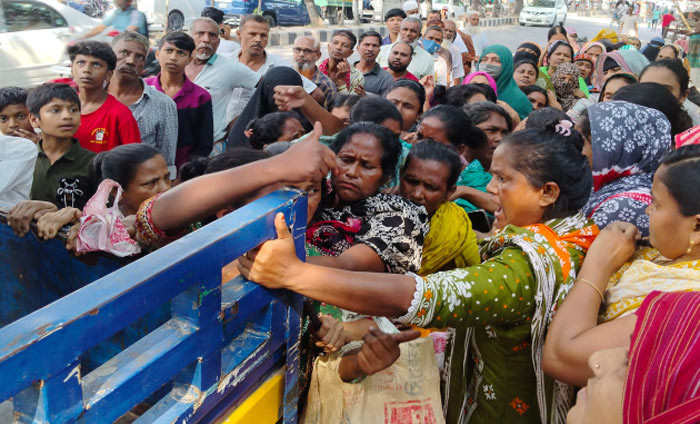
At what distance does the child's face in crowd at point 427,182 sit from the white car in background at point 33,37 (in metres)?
6.71

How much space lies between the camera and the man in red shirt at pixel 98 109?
10.6ft

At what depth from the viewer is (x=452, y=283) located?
1.46 meters

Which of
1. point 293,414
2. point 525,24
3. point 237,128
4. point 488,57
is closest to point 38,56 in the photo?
point 237,128

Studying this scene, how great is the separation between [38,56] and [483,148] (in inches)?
259

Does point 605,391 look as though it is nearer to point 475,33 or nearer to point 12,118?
point 12,118

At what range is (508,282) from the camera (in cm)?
150

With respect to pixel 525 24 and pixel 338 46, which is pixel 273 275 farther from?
pixel 525 24

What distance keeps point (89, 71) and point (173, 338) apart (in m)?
2.76

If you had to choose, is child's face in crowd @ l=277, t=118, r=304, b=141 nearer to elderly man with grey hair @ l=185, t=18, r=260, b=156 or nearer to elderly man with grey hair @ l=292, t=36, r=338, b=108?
elderly man with grey hair @ l=185, t=18, r=260, b=156

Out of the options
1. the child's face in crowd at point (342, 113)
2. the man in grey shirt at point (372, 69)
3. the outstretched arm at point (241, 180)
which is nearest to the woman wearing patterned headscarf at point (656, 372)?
the outstretched arm at point (241, 180)

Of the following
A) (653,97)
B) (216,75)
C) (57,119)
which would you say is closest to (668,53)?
(653,97)

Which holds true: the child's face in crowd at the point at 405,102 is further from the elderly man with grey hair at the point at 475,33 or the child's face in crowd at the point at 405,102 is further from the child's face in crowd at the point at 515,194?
the elderly man with grey hair at the point at 475,33

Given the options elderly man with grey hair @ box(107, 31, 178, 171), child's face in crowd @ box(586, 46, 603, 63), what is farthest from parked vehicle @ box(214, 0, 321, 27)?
elderly man with grey hair @ box(107, 31, 178, 171)

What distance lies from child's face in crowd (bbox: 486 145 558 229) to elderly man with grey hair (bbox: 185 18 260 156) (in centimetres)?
300
